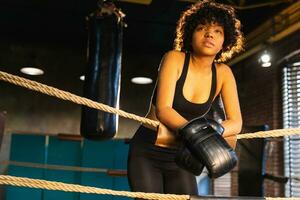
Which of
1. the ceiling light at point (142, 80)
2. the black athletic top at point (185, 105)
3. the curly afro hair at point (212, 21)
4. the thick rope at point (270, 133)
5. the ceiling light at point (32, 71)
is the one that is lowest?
the thick rope at point (270, 133)

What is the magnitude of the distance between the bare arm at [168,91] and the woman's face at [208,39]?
0.24ft

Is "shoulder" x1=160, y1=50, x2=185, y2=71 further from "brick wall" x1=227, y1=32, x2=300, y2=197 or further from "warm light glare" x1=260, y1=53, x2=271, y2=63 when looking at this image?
"warm light glare" x1=260, y1=53, x2=271, y2=63

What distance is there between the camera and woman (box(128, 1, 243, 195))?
1484 millimetres

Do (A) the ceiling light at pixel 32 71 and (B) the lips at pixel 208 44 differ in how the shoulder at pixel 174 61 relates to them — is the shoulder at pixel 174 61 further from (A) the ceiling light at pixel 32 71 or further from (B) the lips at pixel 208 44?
(A) the ceiling light at pixel 32 71

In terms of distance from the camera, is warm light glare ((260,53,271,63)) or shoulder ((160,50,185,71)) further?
warm light glare ((260,53,271,63))

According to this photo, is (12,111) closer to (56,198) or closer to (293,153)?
(56,198)

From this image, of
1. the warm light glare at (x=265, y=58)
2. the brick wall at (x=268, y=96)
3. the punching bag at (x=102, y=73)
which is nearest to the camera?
the punching bag at (x=102, y=73)

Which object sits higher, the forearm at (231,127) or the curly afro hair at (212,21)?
the curly afro hair at (212,21)

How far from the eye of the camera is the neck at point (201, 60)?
153 cm

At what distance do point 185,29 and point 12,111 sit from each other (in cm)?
487

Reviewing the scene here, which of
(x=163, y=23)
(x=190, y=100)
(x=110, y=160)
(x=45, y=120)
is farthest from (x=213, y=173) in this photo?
(x=45, y=120)

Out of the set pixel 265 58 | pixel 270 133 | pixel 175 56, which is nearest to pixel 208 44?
pixel 175 56

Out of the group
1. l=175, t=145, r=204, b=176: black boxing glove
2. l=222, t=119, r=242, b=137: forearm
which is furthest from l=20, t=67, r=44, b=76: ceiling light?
l=175, t=145, r=204, b=176: black boxing glove

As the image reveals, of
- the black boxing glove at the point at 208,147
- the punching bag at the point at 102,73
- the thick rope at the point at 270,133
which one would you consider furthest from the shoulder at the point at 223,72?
the punching bag at the point at 102,73
